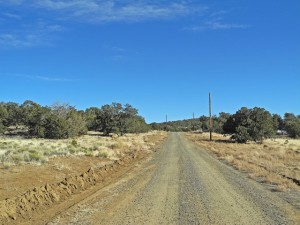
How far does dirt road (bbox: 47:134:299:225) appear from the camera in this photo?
10.4 m

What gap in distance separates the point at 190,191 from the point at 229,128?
6577cm

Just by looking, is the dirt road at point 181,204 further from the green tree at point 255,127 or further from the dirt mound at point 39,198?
the green tree at point 255,127

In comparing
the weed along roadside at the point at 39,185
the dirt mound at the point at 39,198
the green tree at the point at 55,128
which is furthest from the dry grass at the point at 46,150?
the green tree at the point at 55,128

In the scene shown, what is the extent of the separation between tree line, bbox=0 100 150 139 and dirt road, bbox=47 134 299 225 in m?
47.4

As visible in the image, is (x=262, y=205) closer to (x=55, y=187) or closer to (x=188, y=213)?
(x=188, y=213)

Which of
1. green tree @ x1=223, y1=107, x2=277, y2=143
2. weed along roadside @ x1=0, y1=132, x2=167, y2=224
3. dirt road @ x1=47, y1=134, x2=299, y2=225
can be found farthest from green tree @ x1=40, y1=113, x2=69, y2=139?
dirt road @ x1=47, y1=134, x2=299, y2=225

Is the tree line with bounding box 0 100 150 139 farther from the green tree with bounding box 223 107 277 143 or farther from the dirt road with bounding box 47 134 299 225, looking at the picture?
the dirt road with bounding box 47 134 299 225

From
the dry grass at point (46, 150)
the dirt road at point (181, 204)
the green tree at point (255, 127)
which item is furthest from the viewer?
the green tree at point (255, 127)

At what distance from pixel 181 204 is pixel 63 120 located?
5415cm

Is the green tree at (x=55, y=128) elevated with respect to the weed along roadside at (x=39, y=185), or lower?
elevated

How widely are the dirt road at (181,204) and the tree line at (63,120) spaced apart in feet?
156

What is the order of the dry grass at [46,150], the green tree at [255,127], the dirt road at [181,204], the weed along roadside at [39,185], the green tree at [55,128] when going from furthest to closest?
the green tree at [55,128] < the green tree at [255,127] < the dry grass at [46,150] < the weed along roadside at [39,185] < the dirt road at [181,204]

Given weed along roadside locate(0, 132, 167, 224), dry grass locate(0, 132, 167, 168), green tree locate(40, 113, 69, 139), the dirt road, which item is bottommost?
the dirt road

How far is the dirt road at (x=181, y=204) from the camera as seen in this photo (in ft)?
34.0
